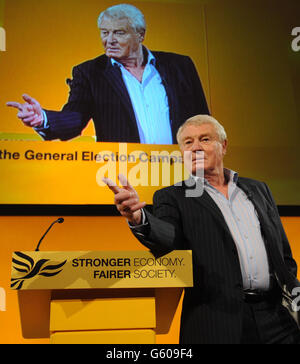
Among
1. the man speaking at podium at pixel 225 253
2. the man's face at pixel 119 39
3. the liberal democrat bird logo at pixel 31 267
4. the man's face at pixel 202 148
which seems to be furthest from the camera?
the man's face at pixel 119 39

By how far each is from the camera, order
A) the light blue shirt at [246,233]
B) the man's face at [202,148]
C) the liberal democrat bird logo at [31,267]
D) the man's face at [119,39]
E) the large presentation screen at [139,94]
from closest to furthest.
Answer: the liberal democrat bird logo at [31,267] → the light blue shirt at [246,233] → the man's face at [202,148] → the large presentation screen at [139,94] → the man's face at [119,39]

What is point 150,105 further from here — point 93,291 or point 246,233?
point 93,291

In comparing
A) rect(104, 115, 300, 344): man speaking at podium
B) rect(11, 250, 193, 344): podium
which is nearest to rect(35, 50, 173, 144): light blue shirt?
rect(104, 115, 300, 344): man speaking at podium

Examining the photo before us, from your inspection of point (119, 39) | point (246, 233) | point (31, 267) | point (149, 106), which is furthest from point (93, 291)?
point (119, 39)

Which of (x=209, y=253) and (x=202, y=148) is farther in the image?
(x=202, y=148)

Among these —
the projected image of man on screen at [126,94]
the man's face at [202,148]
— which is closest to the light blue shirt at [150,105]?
the projected image of man on screen at [126,94]

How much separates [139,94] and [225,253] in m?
1.43

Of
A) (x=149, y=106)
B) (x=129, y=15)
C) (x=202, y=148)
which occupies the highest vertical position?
(x=129, y=15)

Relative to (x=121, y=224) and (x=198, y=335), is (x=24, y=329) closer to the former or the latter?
(x=198, y=335)

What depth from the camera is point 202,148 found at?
6.55 feet

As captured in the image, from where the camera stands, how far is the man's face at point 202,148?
6.50 feet

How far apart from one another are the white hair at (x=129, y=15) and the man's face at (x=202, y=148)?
113 centimetres

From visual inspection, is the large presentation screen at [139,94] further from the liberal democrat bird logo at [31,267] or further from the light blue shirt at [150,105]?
the liberal democrat bird logo at [31,267]

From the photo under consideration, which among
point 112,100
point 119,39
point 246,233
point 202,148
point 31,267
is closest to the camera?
point 31,267
